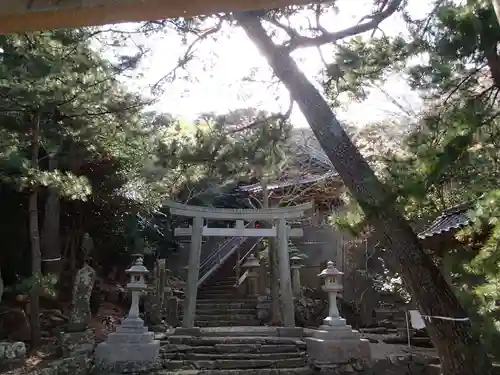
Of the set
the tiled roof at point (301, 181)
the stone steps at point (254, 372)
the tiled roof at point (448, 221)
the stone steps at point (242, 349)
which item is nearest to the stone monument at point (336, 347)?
the stone steps at point (254, 372)

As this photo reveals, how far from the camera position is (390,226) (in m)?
3.51

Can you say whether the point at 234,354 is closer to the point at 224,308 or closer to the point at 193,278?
the point at 193,278

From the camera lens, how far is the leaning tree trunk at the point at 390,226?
10.2 ft

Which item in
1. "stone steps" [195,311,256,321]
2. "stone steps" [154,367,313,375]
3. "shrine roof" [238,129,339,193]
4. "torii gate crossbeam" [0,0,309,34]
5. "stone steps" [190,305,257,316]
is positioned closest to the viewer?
"torii gate crossbeam" [0,0,309,34]

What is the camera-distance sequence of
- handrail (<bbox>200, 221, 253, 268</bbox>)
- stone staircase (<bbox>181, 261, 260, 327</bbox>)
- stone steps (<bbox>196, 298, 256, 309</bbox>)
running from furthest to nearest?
1. handrail (<bbox>200, 221, 253, 268</bbox>)
2. stone steps (<bbox>196, 298, 256, 309</bbox>)
3. stone staircase (<bbox>181, 261, 260, 327</bbox>)

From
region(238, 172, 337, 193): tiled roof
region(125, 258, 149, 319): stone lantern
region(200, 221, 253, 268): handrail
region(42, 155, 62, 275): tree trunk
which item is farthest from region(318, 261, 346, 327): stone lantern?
region(200, 221, 253, 268): handrail

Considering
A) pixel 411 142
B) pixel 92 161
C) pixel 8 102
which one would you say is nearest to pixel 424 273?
pixel 411 142

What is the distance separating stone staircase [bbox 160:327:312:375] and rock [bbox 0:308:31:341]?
2.32 meters

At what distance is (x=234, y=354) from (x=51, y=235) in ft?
15.3

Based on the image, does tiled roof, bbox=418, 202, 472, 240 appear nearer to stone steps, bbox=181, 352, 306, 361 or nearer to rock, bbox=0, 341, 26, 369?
stone steps, bbox=181, 352, 306, 361

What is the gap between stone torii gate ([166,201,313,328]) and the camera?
31.9 ft

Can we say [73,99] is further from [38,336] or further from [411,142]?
[411,142]

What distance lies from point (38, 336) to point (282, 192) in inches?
337

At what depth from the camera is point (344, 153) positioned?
154 inches
